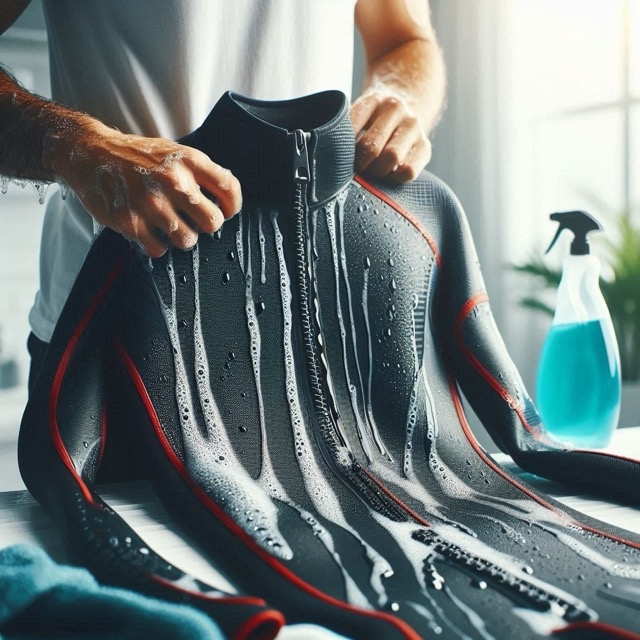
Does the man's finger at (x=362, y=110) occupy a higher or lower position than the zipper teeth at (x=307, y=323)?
higher

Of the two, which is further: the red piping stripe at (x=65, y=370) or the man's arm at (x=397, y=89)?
the man's arm at (x=397, y=89)

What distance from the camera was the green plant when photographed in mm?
1205

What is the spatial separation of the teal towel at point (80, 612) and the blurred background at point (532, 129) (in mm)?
731

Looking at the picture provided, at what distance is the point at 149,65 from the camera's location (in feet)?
2.77

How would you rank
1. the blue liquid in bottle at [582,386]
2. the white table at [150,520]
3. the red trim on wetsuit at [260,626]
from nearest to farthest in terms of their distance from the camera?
the red trim on wetsuit at [260,626] < the white table at [150,520] < the blue liquid in bottle at [582,386]

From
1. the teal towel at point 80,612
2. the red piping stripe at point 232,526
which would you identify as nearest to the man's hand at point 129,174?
the red piping stripe at point 232,526

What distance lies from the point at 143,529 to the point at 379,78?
2.08 feet

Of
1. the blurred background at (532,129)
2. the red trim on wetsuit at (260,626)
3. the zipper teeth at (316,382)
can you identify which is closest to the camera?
the red trim on wetsuit at (260,626)

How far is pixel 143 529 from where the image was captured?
63 cm

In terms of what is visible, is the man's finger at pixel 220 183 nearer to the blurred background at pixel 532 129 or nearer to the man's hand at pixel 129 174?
the man's hand at pixel 129 174

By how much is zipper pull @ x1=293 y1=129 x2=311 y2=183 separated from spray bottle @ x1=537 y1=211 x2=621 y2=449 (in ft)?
1.39

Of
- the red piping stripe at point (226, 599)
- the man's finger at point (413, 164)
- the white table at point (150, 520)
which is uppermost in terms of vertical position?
the man's finger at point (413, 164)

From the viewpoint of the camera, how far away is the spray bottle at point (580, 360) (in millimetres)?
978

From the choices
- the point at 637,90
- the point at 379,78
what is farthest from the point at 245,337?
the point at 637,90
